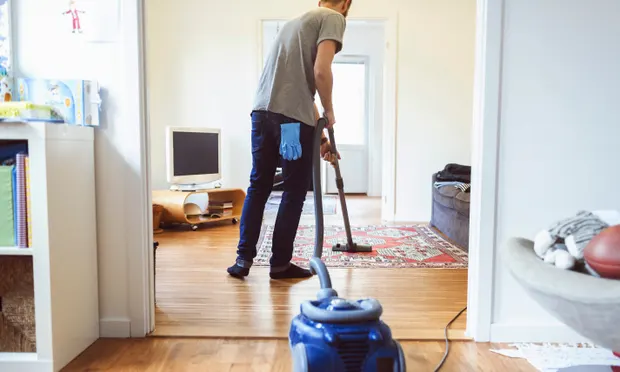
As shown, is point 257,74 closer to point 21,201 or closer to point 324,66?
point 324,66

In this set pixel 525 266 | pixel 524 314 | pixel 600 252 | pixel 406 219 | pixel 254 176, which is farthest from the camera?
pixel 406 219

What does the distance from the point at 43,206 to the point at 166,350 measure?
575mm

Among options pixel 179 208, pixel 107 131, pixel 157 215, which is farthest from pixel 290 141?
pixel 157 215

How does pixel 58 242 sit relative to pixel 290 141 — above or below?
below

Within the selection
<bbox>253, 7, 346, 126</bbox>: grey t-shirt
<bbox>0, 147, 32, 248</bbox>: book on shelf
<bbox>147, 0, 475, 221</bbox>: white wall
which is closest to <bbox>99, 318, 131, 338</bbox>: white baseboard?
<bbox>0, 147, 32, 248</bbox>: book on shelf

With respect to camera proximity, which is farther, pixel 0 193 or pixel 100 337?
pixel 100 337

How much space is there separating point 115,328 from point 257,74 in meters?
3.36

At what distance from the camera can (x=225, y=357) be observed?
1.45 metres

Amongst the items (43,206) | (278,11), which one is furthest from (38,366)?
(278,11)

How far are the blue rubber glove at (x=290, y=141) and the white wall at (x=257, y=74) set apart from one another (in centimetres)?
241

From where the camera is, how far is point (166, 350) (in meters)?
1.50

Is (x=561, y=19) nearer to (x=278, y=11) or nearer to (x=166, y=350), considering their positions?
(x=166, y=350)

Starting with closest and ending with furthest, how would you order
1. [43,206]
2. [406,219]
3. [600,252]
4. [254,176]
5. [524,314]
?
[600,252]
[43,206]
[524,314]
[254,176]
[406,219]

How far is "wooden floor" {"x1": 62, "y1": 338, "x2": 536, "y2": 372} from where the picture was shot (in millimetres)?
1378
